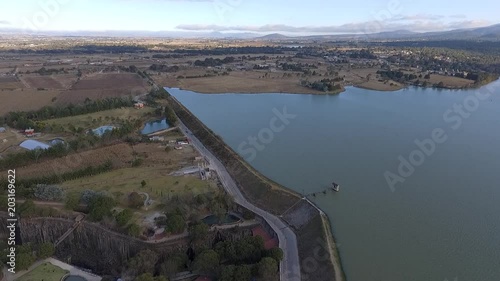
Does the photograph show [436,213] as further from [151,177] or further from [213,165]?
[151,177]

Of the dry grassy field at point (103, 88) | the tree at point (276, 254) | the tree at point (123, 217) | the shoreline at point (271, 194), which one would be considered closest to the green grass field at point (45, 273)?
the tree at point (123, 217)

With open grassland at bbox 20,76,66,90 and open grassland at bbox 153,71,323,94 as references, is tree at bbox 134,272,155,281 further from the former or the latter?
open grassland at bbox 20,76,66,90

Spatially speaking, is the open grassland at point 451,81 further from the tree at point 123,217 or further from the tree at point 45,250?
the tree at point 45,250

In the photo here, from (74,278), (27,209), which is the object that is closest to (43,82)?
(27,209)

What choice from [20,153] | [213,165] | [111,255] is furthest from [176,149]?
[111,255]

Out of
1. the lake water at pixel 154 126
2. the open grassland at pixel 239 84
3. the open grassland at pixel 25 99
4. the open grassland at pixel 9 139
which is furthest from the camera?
the open grassland at pixel 239 84

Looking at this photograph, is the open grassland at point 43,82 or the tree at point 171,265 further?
the open grassland at point 43,82

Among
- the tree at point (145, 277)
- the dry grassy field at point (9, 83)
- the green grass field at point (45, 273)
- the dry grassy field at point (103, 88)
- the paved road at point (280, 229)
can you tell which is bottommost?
the green grass field at point (45, 273)
